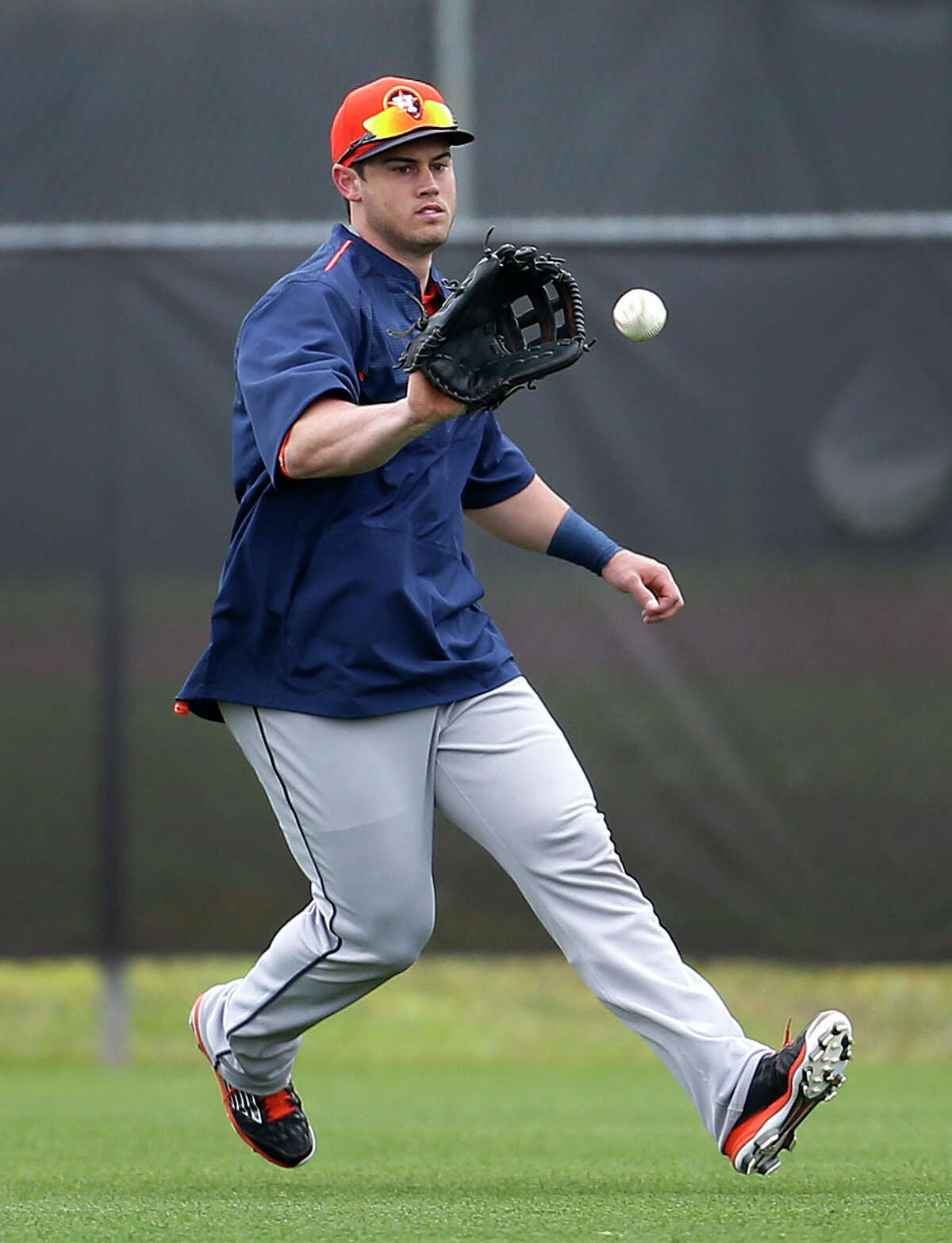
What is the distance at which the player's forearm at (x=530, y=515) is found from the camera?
177 inches

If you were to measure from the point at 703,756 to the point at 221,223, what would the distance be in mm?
2874

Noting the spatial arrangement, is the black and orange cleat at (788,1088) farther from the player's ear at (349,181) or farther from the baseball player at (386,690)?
the player's ear at (349,181)

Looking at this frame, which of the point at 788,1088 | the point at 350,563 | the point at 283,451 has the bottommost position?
the point at 788,1088

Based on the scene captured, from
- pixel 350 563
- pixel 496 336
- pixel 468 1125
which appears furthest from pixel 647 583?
pixel 468 1125

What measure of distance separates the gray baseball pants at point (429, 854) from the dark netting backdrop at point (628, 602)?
8.18ft

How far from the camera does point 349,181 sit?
4.15 m

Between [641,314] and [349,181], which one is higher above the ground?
[349,181]

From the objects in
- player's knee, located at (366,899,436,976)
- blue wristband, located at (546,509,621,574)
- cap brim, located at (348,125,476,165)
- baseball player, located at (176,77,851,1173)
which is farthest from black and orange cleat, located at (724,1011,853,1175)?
cap brim, located at (348,125,476,165)

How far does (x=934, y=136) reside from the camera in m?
7.98

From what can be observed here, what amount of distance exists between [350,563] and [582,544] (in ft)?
2.14

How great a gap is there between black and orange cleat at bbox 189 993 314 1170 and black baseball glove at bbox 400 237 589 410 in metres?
1.52

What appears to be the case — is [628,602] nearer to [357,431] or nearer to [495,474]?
[495,474]

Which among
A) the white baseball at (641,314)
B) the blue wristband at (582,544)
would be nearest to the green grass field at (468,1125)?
the blue wristband at (582,544)

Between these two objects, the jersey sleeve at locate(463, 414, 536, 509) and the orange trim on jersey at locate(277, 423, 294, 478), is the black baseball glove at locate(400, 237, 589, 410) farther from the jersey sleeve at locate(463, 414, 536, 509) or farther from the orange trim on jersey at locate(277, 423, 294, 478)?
the jersey sleeve at locate(463, 414, 536, 509)
